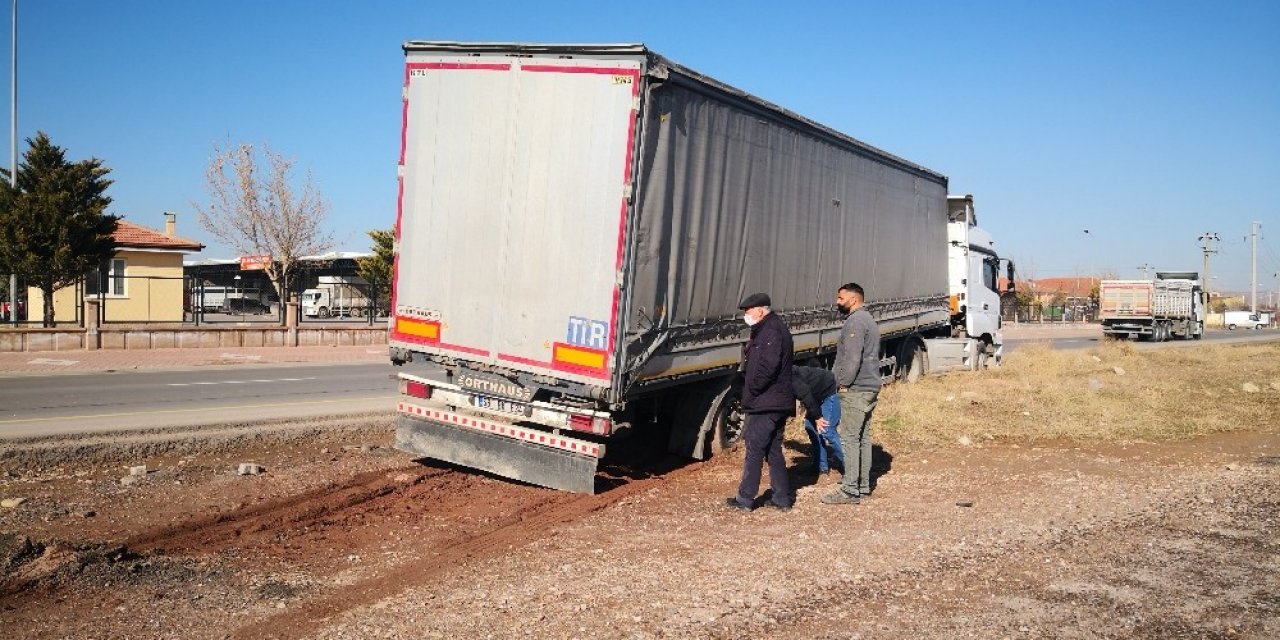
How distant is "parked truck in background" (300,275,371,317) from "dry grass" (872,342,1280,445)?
21.9 meters

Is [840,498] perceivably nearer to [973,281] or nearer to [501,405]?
[501,405]

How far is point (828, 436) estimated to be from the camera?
30.1ft

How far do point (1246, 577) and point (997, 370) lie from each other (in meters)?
15.2

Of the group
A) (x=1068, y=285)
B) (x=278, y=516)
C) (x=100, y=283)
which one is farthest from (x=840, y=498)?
(x=1068, y=285)

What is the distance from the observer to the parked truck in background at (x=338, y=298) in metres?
34.2

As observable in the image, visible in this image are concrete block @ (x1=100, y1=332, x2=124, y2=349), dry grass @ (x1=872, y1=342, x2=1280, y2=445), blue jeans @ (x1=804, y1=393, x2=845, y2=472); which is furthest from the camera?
concrete block @ (x1=100, y1=332, x2=124, y2=349)

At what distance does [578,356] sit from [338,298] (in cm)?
3592

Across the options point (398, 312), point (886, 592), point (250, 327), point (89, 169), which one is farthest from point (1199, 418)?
point (89, 169)

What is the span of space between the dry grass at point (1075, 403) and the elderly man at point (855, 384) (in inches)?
133

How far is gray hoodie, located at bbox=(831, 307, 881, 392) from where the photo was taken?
7.87 metres

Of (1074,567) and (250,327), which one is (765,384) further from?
(250,327)

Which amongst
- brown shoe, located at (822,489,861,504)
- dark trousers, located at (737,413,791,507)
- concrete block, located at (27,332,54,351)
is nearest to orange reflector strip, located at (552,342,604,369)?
dark trousers, located at (737,413,791,507)

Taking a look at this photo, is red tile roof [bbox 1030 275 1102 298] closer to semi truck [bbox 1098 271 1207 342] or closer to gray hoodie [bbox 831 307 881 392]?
semi truck [bbox 1098 271 1207 342]

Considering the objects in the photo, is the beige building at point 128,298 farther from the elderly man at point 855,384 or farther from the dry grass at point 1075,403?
the elderly man at point 855,384
